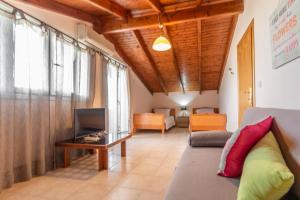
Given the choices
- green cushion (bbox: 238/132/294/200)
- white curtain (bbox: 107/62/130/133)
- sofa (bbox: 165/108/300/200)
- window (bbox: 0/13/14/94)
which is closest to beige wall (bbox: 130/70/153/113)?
white curtain (bbox: 107/62/130/133)

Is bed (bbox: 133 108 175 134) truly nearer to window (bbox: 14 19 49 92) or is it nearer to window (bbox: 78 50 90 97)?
window (bbox: 78 50 90 97)

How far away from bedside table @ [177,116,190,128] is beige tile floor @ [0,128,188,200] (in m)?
4.84

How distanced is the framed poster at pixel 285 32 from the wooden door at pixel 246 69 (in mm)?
944

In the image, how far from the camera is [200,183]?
4.24 feet

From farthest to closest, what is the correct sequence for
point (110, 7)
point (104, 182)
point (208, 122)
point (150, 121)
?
point (150, 121)
point (208, 122)
point (110, 7)
point (104, 182)

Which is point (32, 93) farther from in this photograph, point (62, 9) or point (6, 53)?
point (62, 9)

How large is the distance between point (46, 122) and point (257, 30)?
336 centimetres

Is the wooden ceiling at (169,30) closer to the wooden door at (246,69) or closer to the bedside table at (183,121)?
the wooden door at (246,69)

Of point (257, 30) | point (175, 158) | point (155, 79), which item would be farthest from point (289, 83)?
point (155, 79)

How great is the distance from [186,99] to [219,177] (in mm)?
7514

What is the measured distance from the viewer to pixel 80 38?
375cm

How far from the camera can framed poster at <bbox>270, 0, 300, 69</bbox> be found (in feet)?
5.62

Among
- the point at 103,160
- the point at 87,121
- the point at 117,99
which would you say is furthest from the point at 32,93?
the point at 117,99

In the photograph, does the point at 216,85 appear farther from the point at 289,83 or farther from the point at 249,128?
the point at 249,128
